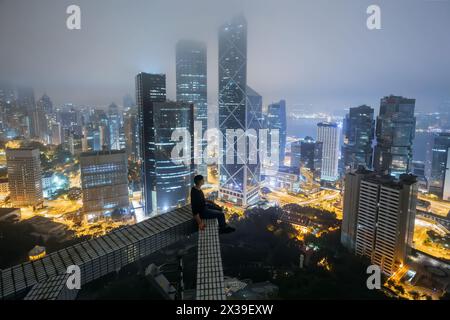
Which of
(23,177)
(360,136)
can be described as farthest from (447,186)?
(23,177)

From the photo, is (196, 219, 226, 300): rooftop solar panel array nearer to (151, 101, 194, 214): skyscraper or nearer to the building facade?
the building facade

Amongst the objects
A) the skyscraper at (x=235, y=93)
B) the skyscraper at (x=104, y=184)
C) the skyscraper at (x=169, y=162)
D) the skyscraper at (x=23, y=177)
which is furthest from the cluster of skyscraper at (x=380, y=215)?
the skyscraper at (x=23, y=177)

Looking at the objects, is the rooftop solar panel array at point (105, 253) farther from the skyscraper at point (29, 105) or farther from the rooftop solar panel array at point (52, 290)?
the skyscraper at point (29, 105)

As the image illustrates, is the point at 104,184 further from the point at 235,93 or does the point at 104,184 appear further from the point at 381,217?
the point at 381,217

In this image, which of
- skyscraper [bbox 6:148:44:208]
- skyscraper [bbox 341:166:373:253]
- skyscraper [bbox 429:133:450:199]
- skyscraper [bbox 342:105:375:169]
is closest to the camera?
skyscraper [bbox 341:166:373:253]

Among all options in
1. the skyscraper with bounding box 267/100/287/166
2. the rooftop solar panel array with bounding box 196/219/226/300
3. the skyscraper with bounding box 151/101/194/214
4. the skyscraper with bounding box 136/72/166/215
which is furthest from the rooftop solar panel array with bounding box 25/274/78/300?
the skyscraper with bounding box 267/100/287/166

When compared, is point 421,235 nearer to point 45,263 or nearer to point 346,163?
point 346,163
